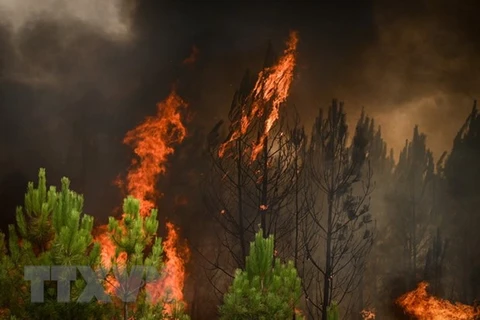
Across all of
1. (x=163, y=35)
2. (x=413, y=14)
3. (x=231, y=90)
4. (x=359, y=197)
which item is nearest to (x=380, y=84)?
(x=413, y=14)

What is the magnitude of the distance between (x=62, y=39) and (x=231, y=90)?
4068mm

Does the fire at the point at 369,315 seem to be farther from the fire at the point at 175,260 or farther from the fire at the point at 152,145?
the fire at the point at 152,145

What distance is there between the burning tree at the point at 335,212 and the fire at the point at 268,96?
1131 mm

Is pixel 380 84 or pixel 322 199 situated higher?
pixel 380 84

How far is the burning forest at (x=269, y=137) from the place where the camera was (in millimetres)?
11102

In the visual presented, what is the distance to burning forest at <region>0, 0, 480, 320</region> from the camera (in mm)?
11102

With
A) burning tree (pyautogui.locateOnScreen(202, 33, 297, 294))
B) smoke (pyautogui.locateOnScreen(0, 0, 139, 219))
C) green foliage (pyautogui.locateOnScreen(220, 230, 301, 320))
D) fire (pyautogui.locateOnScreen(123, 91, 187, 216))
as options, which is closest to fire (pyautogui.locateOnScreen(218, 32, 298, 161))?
burning tree (pyautogui.locateOnScreen(202, 33, 297, 294))

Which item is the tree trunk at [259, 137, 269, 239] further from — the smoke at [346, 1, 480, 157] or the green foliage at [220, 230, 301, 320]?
the green foliage at [220, 230, 301, 320]

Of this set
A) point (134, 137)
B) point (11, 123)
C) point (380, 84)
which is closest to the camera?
point (11, 123)

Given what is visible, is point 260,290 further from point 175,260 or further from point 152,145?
point 152,145

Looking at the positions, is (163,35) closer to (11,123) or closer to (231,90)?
(231,90)

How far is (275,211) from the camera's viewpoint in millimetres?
11383

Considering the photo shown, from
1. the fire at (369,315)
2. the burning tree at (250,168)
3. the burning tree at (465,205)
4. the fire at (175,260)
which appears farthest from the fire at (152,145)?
the burning tree at (465,205)

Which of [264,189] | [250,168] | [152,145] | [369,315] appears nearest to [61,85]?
[152,145]
